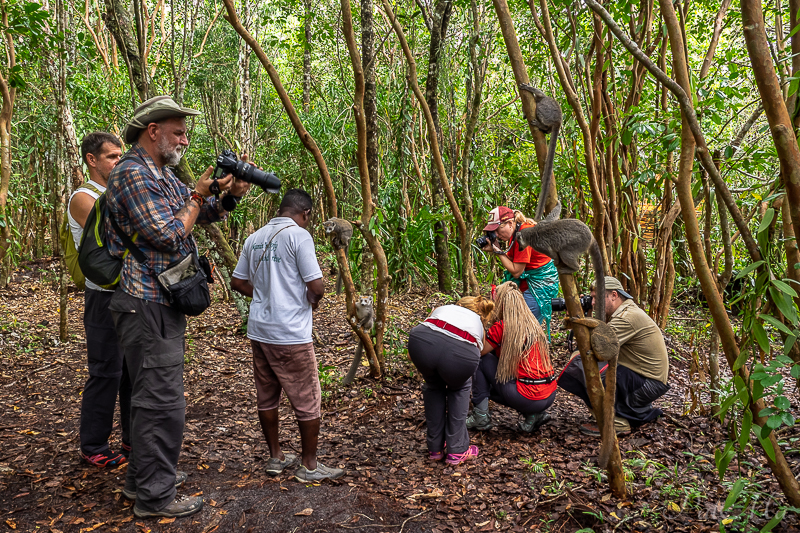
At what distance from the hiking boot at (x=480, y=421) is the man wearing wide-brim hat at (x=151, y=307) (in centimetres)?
193

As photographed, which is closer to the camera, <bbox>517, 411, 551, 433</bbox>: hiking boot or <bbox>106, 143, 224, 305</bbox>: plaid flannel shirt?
<bbox>106, 143, 224, 305</bbox>: plaid flannel shirt

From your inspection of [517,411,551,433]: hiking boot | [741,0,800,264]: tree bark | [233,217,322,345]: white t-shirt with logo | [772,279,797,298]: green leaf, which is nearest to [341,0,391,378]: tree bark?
[233,217,322,345]: white t-shirt with logo

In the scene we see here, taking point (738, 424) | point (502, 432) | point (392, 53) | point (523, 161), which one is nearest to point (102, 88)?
point (392, 53)

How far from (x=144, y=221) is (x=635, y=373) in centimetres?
324

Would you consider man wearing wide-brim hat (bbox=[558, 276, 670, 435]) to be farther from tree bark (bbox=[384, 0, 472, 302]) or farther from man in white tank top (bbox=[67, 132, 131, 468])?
man in white tank top (bbox=[67, 132, 131, 468])

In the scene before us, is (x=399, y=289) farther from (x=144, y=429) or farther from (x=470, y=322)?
(x=144, y=429)

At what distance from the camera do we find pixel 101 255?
98.0 inches

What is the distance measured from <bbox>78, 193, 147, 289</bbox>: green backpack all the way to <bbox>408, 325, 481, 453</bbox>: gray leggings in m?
1.61

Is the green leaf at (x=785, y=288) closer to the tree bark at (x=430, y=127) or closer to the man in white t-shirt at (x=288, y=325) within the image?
the man in white t-shirt at (x=288, y=325)

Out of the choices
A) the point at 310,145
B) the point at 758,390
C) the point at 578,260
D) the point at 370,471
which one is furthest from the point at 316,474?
the point at 758,390

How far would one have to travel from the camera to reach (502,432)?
3.79 meters

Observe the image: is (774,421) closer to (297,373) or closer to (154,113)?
(297,373)

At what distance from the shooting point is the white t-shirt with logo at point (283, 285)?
9.31 ft

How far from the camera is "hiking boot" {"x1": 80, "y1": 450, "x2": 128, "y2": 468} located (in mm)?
2969
